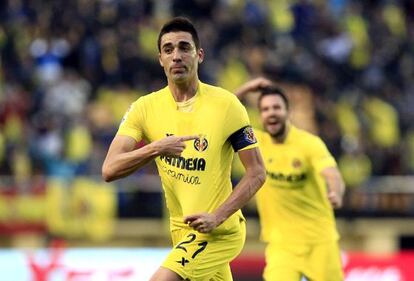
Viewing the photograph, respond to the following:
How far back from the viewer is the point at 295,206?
34.6 feet

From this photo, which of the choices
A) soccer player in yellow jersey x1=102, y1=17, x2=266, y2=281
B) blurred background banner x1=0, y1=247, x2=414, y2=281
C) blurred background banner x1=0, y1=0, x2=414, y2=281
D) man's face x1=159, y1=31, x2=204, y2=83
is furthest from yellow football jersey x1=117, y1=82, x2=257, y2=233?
blurred background banner x1=0, y1=0, x2=414, y2=281

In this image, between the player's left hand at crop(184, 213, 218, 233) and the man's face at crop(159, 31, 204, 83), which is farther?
the man's face at crop(159, 31, 204, 83)

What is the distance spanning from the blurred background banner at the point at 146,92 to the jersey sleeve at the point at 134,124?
9.80 m

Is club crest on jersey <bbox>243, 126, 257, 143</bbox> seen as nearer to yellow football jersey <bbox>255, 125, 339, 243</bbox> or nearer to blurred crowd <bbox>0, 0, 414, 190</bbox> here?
yellow football jersey <bbox>255, 125, 339, 243</bbox>

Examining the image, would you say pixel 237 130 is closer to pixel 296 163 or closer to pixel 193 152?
pixel 193 152

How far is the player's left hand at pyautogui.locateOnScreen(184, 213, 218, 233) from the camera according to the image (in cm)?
732

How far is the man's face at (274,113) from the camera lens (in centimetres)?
1041

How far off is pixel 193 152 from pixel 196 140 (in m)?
0.08

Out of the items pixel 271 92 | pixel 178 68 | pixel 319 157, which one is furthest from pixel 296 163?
pixel 178 68

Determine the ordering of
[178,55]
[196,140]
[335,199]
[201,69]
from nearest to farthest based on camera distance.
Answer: [178,55]
[196,140]
[335,199]
[201,69]

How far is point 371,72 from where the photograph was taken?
23.0 metres

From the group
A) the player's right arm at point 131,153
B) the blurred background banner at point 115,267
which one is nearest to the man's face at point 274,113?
the player's right arm at point 131,153

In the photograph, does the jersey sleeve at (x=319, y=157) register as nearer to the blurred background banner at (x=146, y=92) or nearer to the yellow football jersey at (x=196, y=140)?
the yellow football jersey at (x=196, y=140)

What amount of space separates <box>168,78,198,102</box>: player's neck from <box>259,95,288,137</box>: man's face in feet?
8.68
